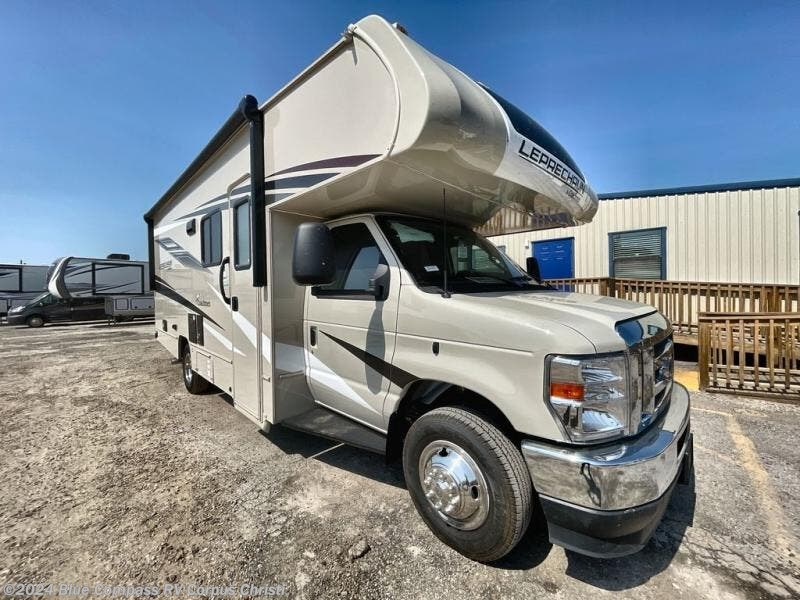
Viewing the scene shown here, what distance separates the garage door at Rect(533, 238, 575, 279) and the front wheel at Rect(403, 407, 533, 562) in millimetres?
9772

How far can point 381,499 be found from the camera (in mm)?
2838

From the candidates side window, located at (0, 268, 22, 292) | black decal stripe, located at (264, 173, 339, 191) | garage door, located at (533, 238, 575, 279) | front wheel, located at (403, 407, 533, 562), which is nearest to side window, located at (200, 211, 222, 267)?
black decal stripe, located at (264, 173, 339, 191)

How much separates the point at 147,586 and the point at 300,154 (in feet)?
9.57

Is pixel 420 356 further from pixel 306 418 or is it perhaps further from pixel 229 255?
pixel 229 255

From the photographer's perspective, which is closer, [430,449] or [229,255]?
[430,449]

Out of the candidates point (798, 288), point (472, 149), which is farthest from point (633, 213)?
point (472, 149)

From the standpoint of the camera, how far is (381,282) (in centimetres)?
269

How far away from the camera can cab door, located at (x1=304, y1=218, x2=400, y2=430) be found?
A: 2.67 m

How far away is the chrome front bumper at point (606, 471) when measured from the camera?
178cm

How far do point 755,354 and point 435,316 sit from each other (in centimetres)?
548

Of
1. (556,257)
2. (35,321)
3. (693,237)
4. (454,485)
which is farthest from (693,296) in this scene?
(35,321)

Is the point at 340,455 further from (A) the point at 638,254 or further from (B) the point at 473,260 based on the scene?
(A) the point at 638,254

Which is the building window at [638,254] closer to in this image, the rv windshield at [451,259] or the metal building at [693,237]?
the metal building at [693,237]

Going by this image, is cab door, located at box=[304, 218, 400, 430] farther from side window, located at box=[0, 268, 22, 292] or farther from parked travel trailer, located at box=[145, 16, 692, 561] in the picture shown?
side window, located at box=[0, 268, 22, 292]
